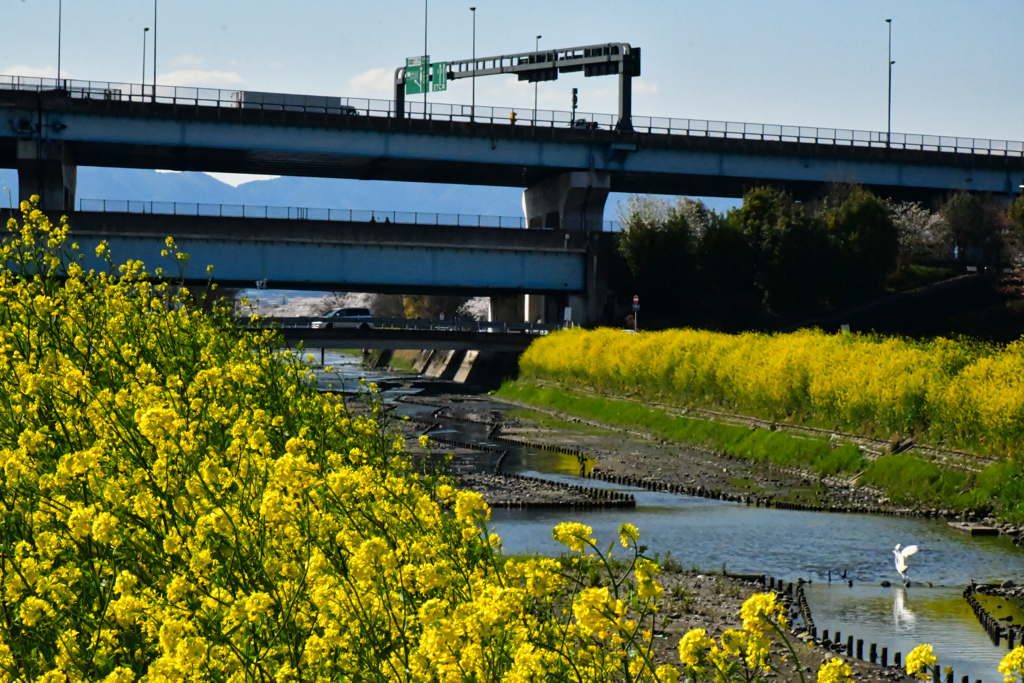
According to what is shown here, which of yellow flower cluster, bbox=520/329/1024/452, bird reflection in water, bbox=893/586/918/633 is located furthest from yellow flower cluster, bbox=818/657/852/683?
yellow flower cluster, bbox=520/329/1024/452

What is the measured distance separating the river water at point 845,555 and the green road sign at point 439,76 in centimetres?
6086

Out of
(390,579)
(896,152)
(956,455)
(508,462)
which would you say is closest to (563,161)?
(896,152)

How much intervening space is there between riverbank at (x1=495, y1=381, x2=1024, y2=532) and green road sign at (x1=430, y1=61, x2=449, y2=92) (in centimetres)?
4205

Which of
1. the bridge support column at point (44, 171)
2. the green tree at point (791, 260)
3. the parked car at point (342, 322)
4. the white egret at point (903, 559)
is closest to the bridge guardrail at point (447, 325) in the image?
the parked car at point (342, 322)

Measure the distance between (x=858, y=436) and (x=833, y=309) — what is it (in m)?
40.9

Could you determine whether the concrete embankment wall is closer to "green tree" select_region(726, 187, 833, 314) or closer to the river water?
"green tree" select_region(726, 187, 833, 314)

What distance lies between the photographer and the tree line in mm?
69750

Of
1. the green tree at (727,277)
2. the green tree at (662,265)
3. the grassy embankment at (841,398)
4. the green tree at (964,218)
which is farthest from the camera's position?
the green tree at (964,218)

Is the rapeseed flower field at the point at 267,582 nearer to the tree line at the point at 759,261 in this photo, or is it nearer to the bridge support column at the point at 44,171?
the tree line at the point at 759,261

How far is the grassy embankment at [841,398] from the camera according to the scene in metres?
25.9

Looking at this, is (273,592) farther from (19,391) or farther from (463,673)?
(19,391)

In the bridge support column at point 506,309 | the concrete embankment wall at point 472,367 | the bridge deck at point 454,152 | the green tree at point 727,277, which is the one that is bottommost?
the concrete embankment wall at point 472,367

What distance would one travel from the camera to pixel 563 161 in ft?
252

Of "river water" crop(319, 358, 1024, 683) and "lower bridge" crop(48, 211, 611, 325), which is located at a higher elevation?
"lower bridge" crop(48, 211, 611, 325)
